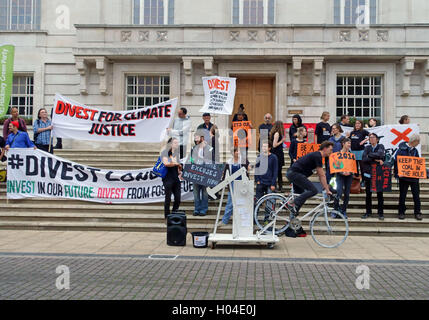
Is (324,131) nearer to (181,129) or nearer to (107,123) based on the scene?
(181,129)

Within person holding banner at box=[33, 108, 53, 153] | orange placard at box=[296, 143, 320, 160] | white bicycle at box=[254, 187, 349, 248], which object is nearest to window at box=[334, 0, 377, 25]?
orange placard at box=[296, 143, 320, 160]

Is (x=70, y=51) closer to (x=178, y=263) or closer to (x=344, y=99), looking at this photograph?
(x=344, y=99)

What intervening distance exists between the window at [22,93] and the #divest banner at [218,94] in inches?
402

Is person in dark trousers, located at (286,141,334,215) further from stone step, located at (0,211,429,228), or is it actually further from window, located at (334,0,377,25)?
window, located at (334,0,377,25)

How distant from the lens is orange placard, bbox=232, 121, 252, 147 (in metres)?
13.0

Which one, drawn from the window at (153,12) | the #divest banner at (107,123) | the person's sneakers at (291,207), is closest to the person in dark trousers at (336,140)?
the person's sneakers at (291,207)

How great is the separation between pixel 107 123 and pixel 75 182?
1900mm

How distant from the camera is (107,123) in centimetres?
1298

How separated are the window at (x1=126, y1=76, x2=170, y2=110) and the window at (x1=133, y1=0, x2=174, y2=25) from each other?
2.67 m

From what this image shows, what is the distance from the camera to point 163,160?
11000 millimetres

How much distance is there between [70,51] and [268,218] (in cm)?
1397

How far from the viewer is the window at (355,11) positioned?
1950 centimetres

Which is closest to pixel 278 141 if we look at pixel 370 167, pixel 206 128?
pixel 206 128

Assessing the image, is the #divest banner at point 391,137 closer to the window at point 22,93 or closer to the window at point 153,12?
the window at point 153,12
